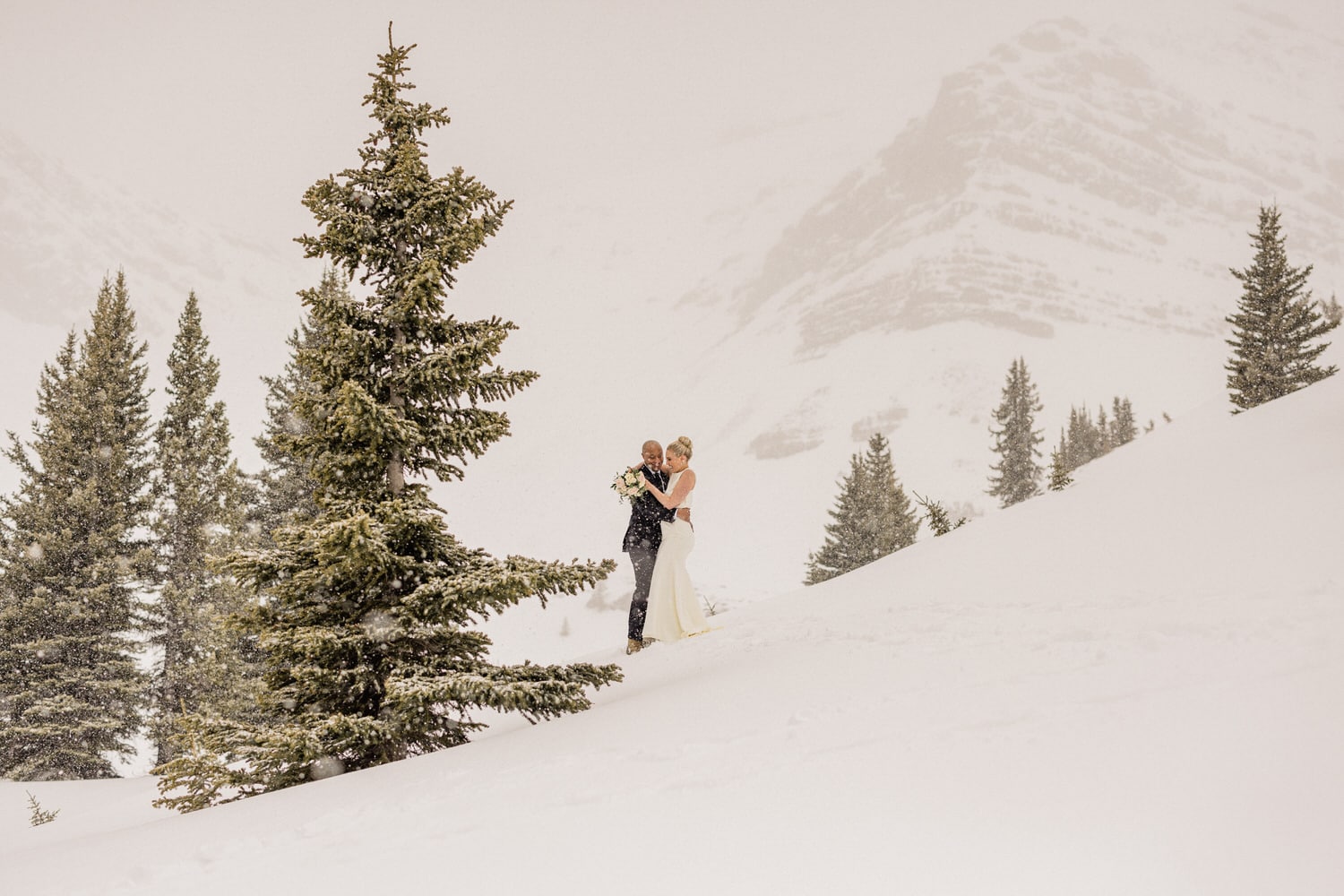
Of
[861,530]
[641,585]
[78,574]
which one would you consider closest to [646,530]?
[641,585]

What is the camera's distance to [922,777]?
4355 mm

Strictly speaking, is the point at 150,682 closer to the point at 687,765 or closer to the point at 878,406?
the point at 687,765

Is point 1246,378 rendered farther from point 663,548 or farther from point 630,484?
point 630,484

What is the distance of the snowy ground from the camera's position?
361 cm

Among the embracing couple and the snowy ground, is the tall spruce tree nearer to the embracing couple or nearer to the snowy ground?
the embracing couple

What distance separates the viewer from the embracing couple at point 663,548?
11055mm

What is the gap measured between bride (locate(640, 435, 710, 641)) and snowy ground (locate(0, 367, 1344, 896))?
2.60 meters

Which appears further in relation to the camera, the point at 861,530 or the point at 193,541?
the point at 861,530

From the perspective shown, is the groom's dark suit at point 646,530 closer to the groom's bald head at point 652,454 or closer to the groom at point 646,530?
the groom at point 646,530

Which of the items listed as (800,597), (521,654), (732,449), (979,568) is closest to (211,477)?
(800,597)

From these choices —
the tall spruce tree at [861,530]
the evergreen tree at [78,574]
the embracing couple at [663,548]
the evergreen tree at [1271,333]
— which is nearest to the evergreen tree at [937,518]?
the embracing couple at [663,548]

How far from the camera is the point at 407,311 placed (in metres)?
8.23

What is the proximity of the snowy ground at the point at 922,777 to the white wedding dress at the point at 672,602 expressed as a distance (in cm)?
265

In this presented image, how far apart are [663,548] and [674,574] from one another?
46 cm
